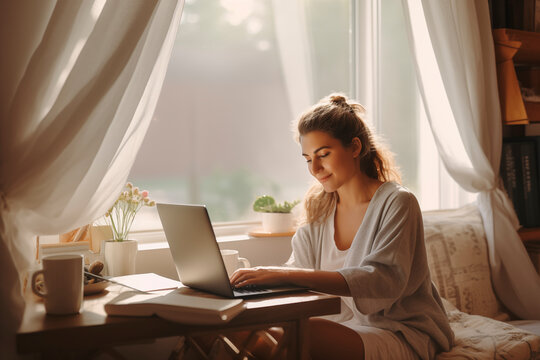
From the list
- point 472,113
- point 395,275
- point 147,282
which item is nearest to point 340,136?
point 395,275

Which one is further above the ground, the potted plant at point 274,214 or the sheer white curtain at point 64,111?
the sheer white curtain at point 64,111

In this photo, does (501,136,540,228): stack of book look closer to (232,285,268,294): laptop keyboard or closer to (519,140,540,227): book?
(519,140,540,227): book

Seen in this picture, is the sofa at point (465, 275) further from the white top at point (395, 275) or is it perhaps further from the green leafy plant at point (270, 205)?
the green leafy plant at point (270, 205)

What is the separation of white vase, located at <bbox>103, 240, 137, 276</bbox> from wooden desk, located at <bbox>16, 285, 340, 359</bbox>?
1.29 feet

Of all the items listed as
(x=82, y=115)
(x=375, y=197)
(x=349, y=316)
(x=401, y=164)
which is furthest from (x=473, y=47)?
(x=82, y=115)

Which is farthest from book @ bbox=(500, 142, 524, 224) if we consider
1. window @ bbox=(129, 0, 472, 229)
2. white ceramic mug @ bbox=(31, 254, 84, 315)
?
white ceramic mug @ bbox=(31, 254, 84, 315)

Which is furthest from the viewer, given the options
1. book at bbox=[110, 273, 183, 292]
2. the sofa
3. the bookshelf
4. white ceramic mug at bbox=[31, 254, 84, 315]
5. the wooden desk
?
the bookshelf

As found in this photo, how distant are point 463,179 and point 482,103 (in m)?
0.35

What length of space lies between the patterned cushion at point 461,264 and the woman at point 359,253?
1.57ft

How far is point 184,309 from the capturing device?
1.16 metres

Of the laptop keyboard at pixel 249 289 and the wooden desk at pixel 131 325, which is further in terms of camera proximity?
the laptop keyboard at pixel 249 289

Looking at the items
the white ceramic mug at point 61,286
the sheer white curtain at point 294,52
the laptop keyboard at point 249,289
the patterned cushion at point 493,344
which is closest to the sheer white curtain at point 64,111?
the white ceramic mug at point 61,286

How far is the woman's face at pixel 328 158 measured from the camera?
1.78 meters

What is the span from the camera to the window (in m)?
2.30
